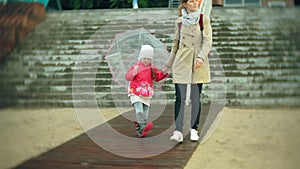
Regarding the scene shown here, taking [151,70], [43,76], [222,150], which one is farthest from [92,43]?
[222,150]

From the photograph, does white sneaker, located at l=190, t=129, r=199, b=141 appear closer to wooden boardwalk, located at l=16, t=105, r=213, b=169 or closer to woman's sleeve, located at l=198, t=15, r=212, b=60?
wooden boardwalk, located at l=16, t=105, r=213, b=169

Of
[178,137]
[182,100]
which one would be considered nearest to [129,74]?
[182,100]

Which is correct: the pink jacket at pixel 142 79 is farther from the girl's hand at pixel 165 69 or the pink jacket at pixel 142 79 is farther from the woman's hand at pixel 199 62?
the woman's hand at pixel 199 62

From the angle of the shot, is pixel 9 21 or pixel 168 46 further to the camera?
pixel 168 46

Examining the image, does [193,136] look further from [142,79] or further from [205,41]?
[205,41]

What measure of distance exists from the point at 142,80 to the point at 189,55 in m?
0.36

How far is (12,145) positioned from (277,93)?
3.77m

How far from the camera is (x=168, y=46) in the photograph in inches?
211

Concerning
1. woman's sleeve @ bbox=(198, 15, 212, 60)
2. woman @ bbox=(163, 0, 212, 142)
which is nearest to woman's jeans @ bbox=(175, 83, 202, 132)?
woman @ bbox=(163, 0, 212, 142)

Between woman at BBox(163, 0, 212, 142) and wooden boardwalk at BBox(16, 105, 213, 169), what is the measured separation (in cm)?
21

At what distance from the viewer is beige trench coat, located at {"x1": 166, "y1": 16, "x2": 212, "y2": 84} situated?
264cm

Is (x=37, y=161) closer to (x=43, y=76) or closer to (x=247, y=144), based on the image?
(x=247, y=144)

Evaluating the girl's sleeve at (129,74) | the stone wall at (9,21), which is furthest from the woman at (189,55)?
the stone wall at (9,21)

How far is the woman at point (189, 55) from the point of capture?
2.61 metres
